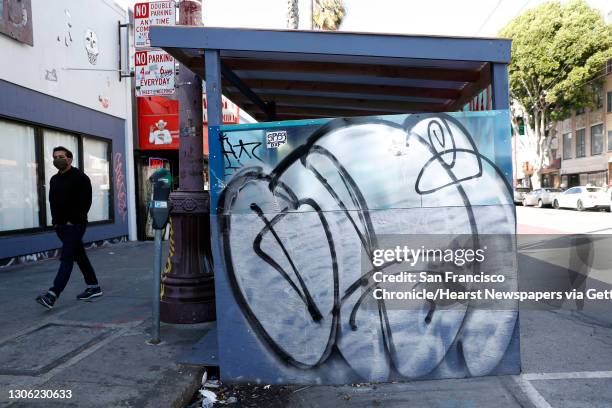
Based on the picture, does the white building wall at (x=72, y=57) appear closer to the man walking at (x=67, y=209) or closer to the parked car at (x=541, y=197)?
the man walking at (x=67, y=209)

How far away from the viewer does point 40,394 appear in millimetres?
3150

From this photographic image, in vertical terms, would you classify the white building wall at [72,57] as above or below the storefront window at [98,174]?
above

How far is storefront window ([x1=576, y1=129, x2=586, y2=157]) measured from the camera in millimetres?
34469

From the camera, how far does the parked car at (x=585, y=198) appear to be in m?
22.5

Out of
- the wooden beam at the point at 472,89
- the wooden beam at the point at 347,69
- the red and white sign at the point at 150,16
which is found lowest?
the wooden beam at the point at 472,89

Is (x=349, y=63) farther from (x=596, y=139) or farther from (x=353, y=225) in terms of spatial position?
(x=596, y=139)

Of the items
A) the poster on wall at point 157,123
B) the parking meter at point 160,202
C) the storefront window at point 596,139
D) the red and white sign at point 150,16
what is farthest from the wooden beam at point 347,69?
the storefront window at point 596,139

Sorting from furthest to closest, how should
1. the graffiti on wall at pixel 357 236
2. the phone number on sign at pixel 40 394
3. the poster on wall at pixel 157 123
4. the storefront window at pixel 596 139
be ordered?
the storefront window at pixel 596 139, the poster on wall at pixel 157 123, the graffiti on wall at pixel 357 236, the phone number on sign at pixel 40 394

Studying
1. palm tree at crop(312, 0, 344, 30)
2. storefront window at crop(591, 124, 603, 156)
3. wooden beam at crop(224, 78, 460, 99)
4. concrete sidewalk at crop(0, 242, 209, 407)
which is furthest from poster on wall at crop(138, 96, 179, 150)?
storefront window at crop(591, 124, 603, 156)

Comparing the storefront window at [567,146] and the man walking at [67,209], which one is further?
the storefront window at [567,146]

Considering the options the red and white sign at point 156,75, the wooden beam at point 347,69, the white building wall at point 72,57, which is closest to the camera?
the wooden beam at point 347,69

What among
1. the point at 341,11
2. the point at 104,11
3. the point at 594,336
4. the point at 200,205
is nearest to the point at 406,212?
the point at 200,205

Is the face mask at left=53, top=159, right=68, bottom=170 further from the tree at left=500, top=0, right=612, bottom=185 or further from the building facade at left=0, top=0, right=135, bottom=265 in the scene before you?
the tree at left=500, top=0, right=612, bottom=185

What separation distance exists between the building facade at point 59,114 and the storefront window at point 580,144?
34.1 metres
